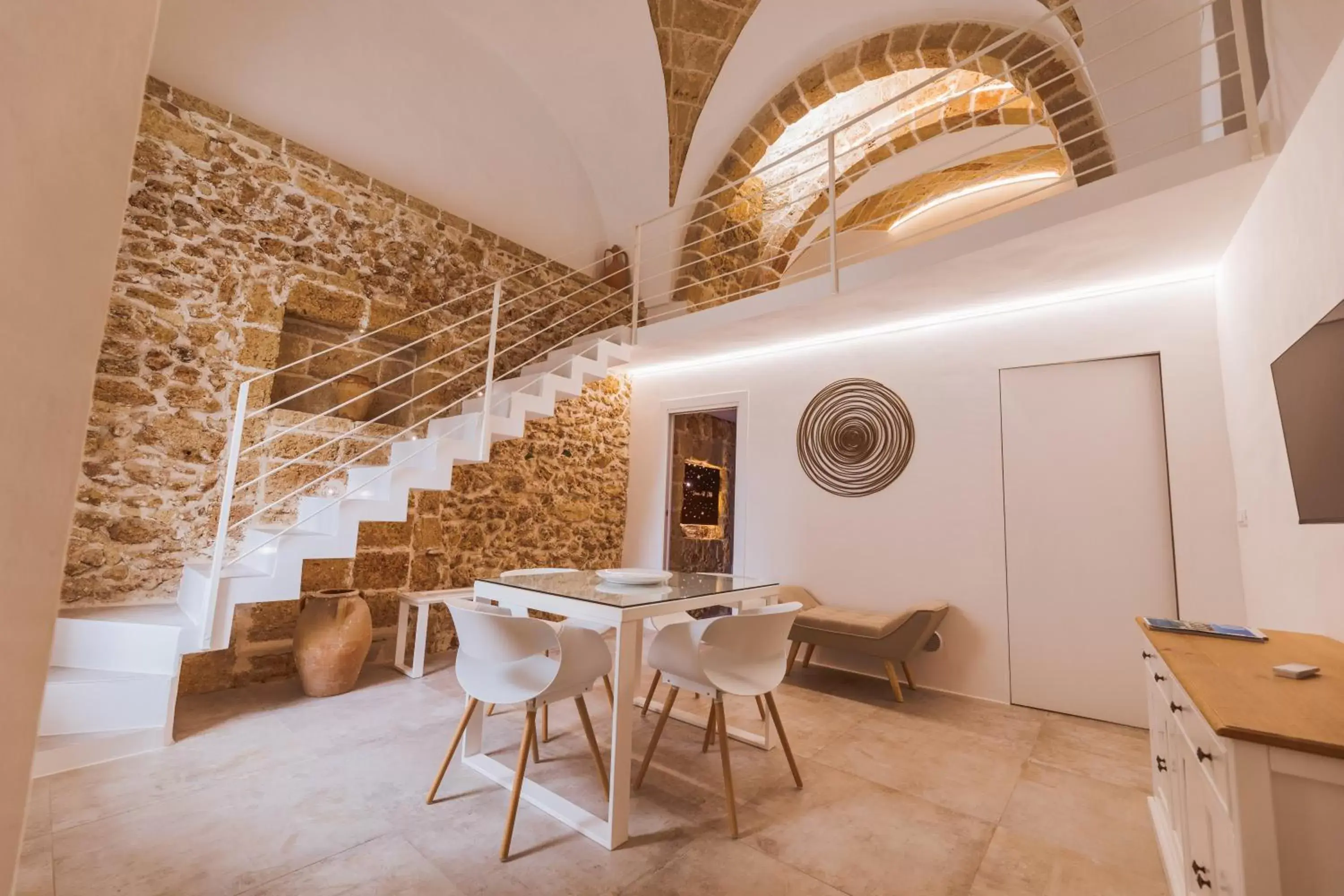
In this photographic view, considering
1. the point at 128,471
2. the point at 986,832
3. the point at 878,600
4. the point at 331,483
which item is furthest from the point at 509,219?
the point at 986,832

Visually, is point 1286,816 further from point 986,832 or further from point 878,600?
point 878,600

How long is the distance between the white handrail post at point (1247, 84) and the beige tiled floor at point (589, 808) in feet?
8.94

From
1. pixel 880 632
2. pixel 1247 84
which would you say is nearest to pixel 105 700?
pixel 880 632

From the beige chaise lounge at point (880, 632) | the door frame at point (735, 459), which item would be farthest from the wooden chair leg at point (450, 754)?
the door frame at point (735, 459)

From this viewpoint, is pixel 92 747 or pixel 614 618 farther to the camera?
pixel 92 747

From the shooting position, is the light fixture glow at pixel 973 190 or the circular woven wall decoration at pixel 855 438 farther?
the light fixture glow at pixel 973 190

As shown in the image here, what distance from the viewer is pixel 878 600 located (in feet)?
13.1

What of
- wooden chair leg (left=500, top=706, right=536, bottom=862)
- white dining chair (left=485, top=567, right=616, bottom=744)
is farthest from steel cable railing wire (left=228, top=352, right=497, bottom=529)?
wooden chair leg (left=500, top=706, right=536, bottom=862)

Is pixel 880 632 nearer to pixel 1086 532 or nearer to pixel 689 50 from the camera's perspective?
pixel 1086 532

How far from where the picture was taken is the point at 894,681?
3.40m

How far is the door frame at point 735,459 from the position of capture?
483 cm

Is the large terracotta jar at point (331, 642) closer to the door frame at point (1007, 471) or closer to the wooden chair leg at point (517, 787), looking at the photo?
the wooden chair leg at point (517, 787)

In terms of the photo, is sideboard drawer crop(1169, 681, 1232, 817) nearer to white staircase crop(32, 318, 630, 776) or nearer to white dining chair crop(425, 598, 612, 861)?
white dining chair crop(425, 598, 612, 861)

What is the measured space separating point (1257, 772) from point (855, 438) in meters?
3.36
